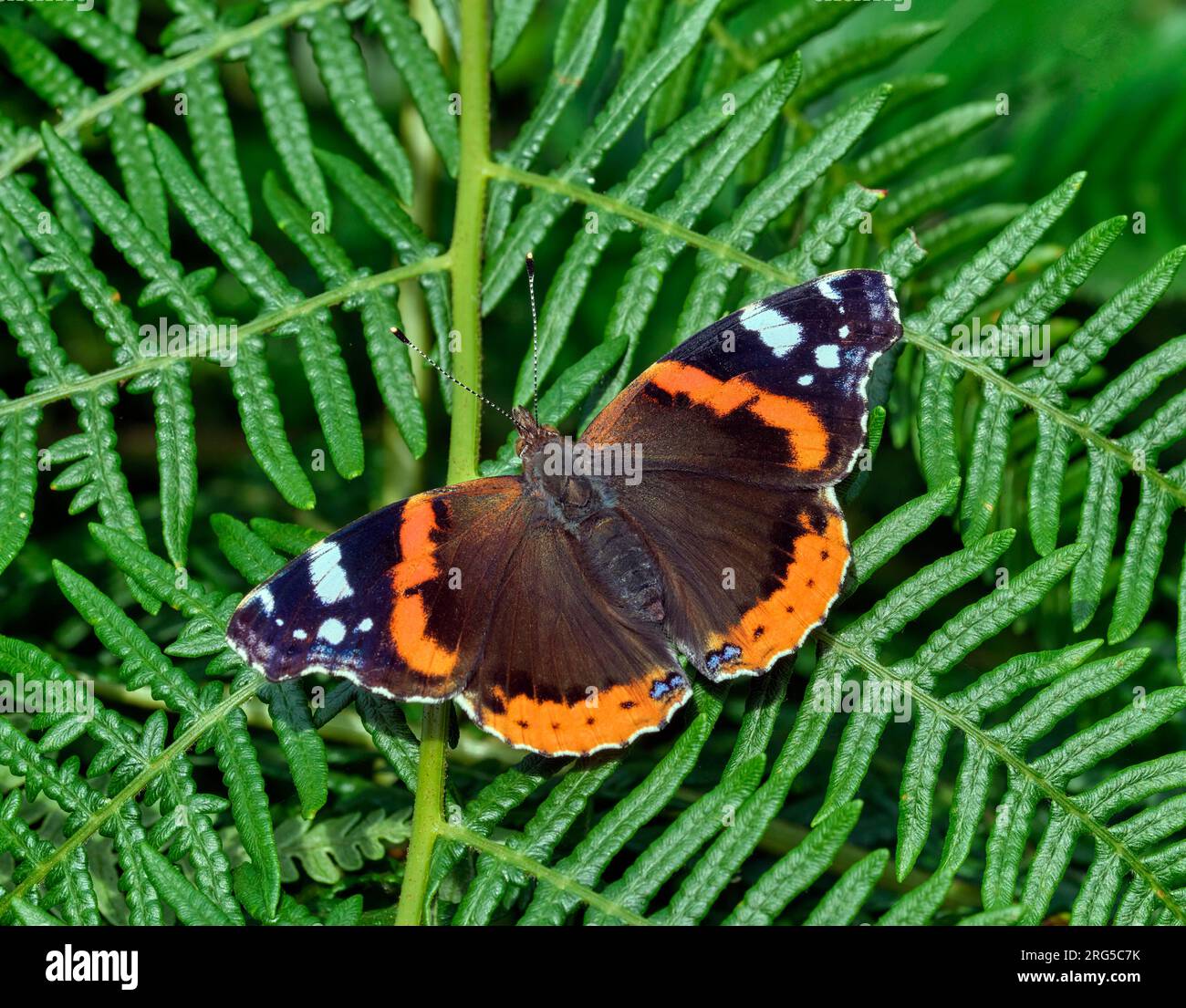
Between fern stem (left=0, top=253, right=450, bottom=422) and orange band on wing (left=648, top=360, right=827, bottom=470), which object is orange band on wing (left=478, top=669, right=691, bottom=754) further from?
fern stem (left=0, top=253, right=450, bottom=422)

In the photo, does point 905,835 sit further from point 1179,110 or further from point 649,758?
point 1179,110

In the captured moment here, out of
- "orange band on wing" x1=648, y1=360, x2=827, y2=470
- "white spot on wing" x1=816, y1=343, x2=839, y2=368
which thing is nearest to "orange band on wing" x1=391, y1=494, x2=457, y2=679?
"orange band on wing" x1=648, y1=360, x2=827, y2=470

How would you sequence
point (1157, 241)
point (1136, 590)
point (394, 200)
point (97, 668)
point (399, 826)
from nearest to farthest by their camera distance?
point (1136, 590)
point (399, 826)
point (394, 200)
point (97, 668)
point (1157, 241)

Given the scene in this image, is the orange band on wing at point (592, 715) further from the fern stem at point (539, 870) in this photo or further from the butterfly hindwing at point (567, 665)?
the fern stem at point (539, 870)

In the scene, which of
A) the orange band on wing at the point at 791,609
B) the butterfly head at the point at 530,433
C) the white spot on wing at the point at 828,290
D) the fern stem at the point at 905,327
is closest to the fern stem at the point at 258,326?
the fern stem at the point at 905,327

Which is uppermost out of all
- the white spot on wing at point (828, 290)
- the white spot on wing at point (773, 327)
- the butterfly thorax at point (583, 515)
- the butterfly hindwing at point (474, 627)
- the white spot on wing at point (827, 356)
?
the white spot on wing at point (828, 290)

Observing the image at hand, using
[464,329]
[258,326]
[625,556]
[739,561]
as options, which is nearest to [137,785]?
[258,326]
